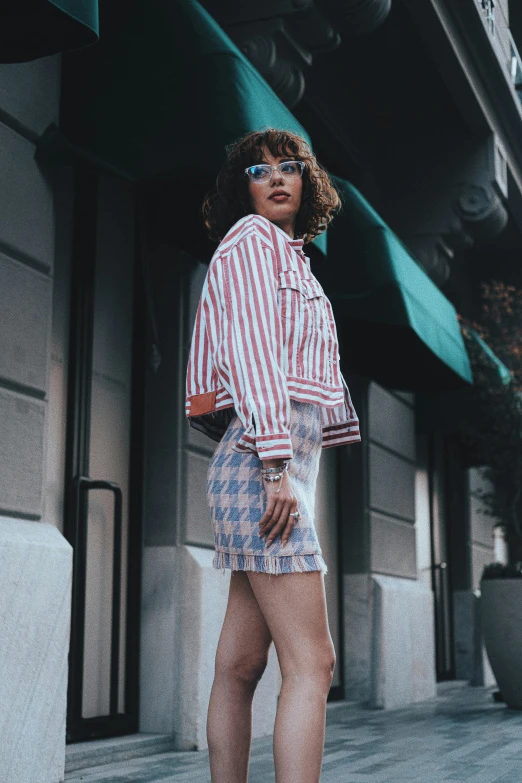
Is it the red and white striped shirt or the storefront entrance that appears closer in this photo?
the red and white striped shirt

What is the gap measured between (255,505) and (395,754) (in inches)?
119

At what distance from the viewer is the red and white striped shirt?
2.48 metres

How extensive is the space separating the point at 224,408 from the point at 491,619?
576cm

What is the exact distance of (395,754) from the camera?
5.09m

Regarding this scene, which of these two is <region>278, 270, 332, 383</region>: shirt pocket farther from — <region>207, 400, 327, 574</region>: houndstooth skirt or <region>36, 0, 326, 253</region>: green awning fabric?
<region>36, 0, 326, 253</region>: green awning fabric

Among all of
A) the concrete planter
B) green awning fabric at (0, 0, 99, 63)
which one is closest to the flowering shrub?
the concrete planter

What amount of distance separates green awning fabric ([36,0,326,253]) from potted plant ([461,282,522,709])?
15.1 ft

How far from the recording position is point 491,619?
7.87 m

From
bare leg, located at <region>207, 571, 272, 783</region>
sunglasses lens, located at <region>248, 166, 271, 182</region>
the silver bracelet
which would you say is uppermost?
sunglasses lens, located at <region>248, 166, 271, 182</region>

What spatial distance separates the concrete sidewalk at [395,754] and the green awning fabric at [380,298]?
2363 millimetres

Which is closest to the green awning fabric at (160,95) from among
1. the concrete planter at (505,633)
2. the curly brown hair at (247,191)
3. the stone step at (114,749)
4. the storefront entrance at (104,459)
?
the storefront entrance at (104,459)

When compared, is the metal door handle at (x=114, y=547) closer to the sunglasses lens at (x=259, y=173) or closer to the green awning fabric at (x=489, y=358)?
the sunglasses lens at (x=259, y=173)

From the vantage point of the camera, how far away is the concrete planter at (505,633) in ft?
25.1

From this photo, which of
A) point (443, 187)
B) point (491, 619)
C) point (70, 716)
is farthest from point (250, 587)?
point (443, 187)
